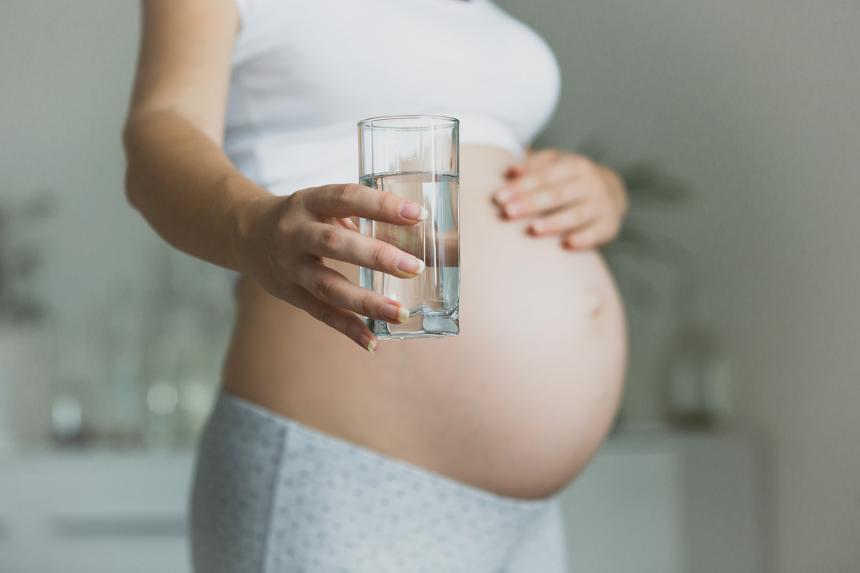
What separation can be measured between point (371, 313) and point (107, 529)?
1906 mm

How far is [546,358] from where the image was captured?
903 millimetres

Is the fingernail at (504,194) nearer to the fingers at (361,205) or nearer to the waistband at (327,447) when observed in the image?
the waistband at (327,447)

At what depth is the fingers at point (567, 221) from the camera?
94 cm

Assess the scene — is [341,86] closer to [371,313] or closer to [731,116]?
[371,313]

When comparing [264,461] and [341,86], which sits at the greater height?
[341,86]

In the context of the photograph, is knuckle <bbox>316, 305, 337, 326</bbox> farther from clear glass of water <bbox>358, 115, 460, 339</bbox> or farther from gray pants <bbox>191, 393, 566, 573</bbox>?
gray pants <bbox>191, 393, 566, 573</bbox>

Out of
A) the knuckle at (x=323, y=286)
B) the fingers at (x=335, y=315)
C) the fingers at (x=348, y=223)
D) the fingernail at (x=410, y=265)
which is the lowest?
the fingers at (x=335, y=315)

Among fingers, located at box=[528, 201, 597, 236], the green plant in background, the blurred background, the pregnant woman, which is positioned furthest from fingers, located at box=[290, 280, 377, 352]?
the green plant in background

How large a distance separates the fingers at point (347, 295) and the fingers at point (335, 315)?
0.02m

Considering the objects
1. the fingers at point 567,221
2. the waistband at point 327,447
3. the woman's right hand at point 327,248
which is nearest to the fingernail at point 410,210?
the woman's right hand at point 327,248

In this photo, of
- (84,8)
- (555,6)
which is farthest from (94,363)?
(555,6)

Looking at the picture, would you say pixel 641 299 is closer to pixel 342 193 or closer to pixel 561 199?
pixel 561 199

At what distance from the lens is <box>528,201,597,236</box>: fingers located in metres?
0.94

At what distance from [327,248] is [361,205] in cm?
3
